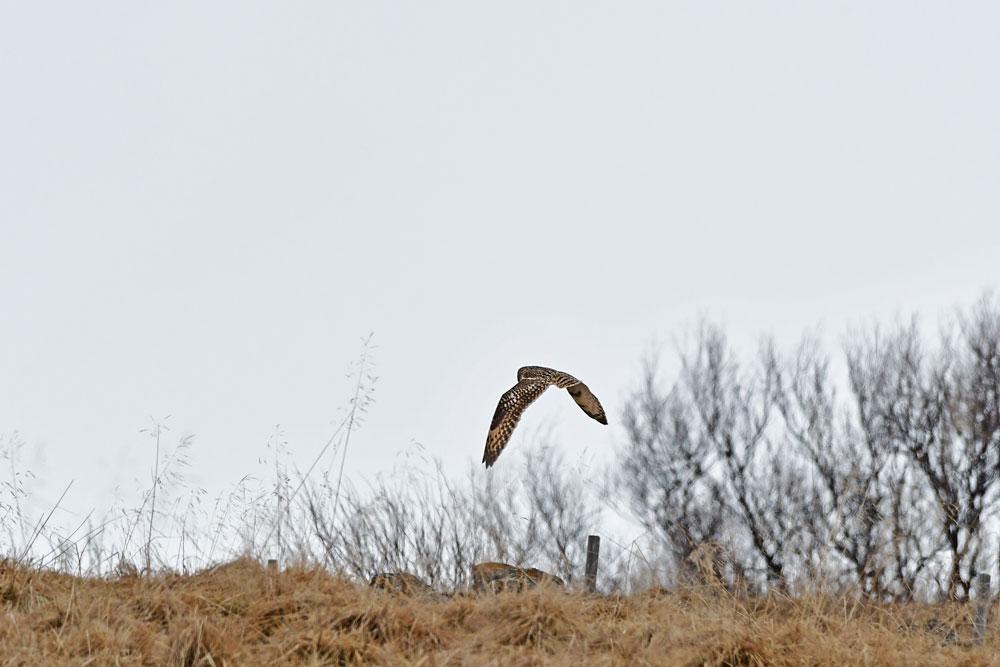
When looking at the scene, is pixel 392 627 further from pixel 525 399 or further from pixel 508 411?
pixel 525 399

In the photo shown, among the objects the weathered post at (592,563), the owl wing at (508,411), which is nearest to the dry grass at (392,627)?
the weathered post at (592,563)

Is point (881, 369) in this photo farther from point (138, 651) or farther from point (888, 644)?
point (138, 651)

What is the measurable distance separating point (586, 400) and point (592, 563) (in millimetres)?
1173

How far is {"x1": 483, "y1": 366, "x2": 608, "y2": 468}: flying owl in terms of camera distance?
23.2 feet

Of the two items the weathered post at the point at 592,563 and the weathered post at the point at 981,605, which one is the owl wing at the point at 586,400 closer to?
the weathered post at the point at 592,563

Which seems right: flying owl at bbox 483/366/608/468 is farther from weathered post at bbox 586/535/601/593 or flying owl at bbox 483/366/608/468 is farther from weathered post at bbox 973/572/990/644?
weathered post at bbox 973/572/990/644

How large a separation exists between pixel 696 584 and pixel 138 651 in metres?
2.95

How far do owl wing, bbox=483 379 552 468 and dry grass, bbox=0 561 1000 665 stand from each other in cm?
143

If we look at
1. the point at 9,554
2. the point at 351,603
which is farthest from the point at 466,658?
the point at 9,554

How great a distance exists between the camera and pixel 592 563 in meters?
7.12

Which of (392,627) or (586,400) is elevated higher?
(586,400)

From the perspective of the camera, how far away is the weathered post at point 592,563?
627 cm

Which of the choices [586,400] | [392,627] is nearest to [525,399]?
[586,400]

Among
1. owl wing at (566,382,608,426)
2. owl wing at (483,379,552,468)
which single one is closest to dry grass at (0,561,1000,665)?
owl wing at (483,379,552,468)
